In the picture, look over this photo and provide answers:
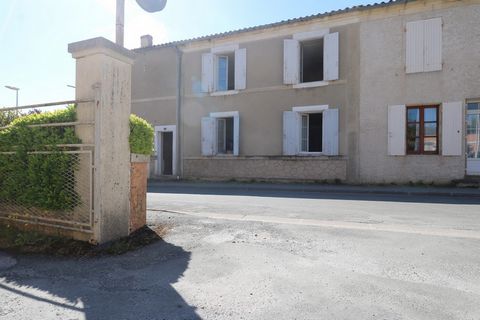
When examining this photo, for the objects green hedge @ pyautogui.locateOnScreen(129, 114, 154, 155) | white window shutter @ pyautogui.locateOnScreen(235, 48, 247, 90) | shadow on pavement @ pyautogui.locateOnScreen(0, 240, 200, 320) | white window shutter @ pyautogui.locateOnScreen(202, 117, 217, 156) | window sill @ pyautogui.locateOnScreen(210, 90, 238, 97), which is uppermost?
white window shutter @ pyautogui.locateOnScreen(235, 48, 247, 90)

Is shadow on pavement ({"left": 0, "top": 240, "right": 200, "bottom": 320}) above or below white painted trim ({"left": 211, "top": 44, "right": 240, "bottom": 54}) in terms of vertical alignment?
below

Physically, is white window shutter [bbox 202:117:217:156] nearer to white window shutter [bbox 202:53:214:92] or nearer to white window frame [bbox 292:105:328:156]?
white window shutter [bbox 202:53:214:92]

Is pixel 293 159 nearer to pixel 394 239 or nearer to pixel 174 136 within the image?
pixel 174 136

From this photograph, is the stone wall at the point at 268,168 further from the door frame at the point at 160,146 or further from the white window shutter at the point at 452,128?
the white window shutter at the point at 452,128

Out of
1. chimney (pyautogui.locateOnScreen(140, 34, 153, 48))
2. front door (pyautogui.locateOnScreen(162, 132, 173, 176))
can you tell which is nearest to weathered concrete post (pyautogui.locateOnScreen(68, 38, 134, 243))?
front door (pyautogui.locateOnScreen(162, 132, 173, 176))

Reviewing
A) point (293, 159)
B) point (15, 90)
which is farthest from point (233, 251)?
point (15, 90)

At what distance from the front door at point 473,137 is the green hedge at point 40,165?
11954mm

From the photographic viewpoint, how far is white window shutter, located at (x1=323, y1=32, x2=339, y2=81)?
41.7 ft

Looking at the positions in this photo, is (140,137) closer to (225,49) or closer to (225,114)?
(225,114)

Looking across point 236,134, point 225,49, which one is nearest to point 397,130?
point 236,134

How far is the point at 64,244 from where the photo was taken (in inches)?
165

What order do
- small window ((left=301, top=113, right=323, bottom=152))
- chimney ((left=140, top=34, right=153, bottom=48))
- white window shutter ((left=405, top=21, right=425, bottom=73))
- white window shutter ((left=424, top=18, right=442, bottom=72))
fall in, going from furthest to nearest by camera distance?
chimney ((left=140, top=34, right=153, bottom=48))
small window ((left=301, top=113, right=323, bottom=152))
white window shutter ((left=405, top=21, right=425, bottom=73))
white window shutter ((left=424, top=18, right=442, bottom=72))

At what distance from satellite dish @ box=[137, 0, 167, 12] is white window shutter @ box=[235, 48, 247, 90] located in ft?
31.7

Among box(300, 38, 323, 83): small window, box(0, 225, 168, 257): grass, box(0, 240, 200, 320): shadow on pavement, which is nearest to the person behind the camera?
box(0, 240, 200, 320): shadow on pavement
